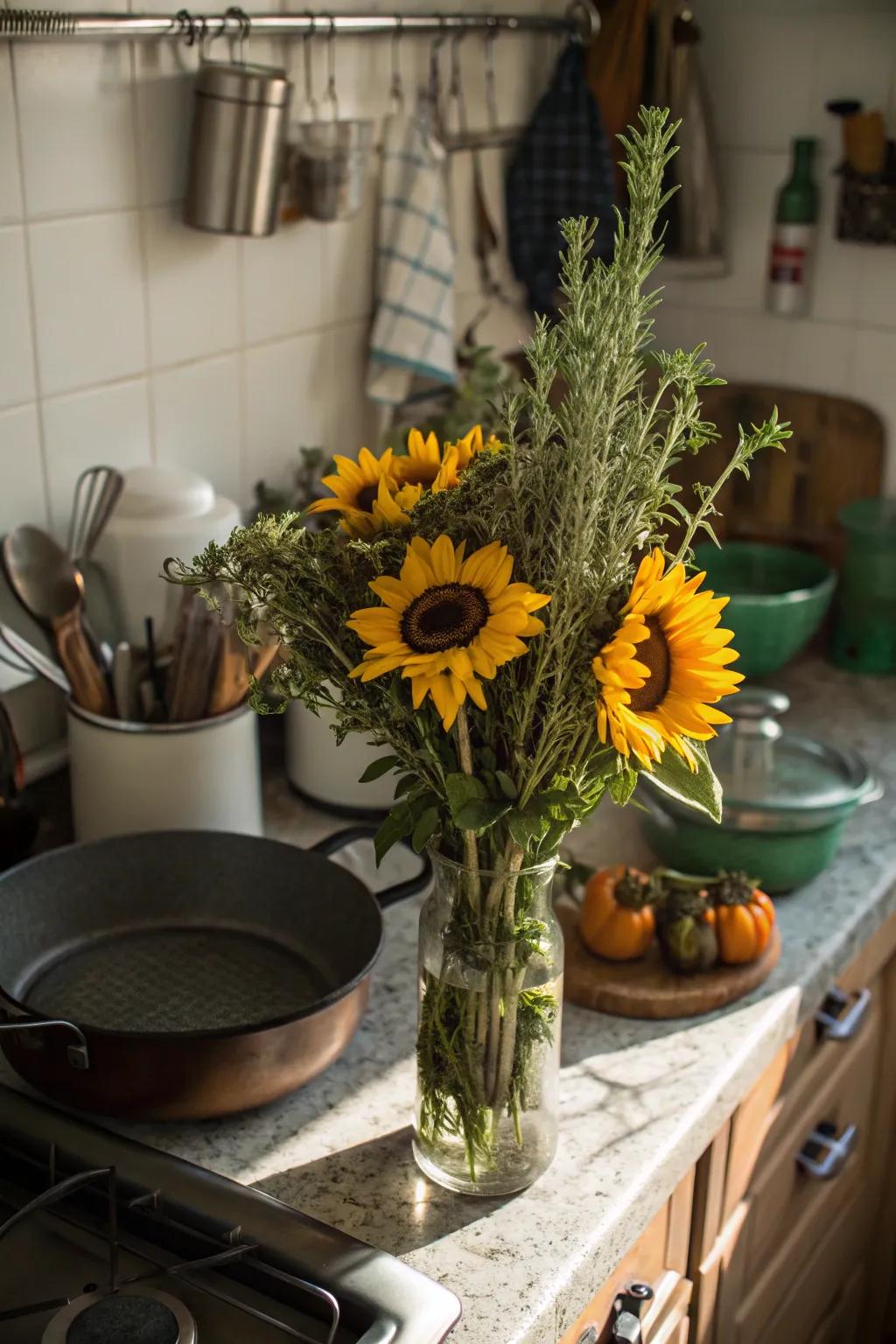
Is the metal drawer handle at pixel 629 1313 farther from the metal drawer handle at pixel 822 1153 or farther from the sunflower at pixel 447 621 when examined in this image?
the sunflower at pixel 447 621

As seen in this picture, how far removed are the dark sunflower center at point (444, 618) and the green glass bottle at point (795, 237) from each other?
1257 mm

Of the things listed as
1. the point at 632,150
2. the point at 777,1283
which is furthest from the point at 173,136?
the point at 777,1283

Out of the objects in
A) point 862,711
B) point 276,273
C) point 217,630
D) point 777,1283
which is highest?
point 276,273

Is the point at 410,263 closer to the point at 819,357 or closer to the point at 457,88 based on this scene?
the point at 457,88

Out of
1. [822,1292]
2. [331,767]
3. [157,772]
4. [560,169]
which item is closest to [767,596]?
[560,169]

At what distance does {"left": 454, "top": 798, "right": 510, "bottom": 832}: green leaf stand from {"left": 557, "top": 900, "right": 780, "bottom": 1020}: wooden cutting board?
15.2 inches

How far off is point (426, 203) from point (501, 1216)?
3.62ft

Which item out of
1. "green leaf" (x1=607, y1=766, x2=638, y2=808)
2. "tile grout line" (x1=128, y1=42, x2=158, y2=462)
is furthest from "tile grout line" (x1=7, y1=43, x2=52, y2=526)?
"green leaf" (x1=607, y1=766, x2=638, y2=808)

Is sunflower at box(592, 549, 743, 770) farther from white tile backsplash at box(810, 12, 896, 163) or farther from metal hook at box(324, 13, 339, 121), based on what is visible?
white tile backsplash at box(810, 12, 896, 163)

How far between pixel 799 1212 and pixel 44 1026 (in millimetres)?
802

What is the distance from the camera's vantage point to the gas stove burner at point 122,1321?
805 millimetres

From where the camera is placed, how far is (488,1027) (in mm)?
903

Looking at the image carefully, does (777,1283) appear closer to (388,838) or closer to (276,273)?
(388,838)

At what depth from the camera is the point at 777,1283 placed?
1.36 metres
